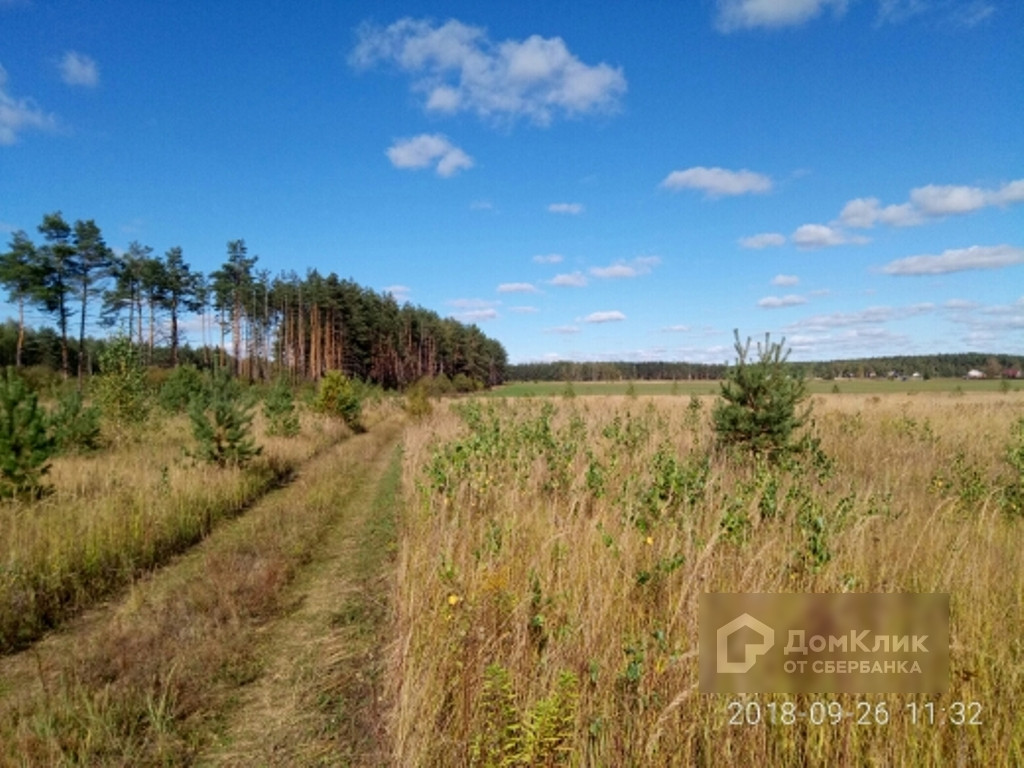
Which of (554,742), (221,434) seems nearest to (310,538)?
(221,434)

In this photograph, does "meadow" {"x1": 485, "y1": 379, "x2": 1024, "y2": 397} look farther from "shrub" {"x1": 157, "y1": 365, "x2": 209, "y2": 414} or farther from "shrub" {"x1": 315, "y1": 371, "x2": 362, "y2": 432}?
"shrub" {"x1": 157, "y1": 365, "x2": 209, "y2": 414}

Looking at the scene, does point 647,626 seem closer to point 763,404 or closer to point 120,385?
point 763,404

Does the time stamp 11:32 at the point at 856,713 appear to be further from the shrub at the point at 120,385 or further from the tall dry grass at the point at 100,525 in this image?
the shrub at the point at 120,385

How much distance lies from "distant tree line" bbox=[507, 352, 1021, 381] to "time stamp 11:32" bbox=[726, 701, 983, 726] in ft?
145

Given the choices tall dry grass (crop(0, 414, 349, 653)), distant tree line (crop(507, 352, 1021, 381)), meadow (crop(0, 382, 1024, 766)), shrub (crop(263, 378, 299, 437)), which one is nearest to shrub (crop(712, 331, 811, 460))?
meadow (crop(0, 382, 1024, 766))

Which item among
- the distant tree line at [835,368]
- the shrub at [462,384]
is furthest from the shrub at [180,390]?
the distant tree line at [835,368]

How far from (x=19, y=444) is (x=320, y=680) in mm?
6693

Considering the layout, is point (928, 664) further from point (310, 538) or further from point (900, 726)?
point (310, 538)

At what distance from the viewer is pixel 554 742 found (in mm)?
2221

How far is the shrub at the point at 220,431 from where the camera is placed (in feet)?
32.4

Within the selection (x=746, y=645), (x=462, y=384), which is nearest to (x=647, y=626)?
(x=746, y=645)

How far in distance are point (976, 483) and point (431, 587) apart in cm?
705

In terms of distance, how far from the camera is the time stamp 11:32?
80.8 inches

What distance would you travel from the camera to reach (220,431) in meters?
10.0
